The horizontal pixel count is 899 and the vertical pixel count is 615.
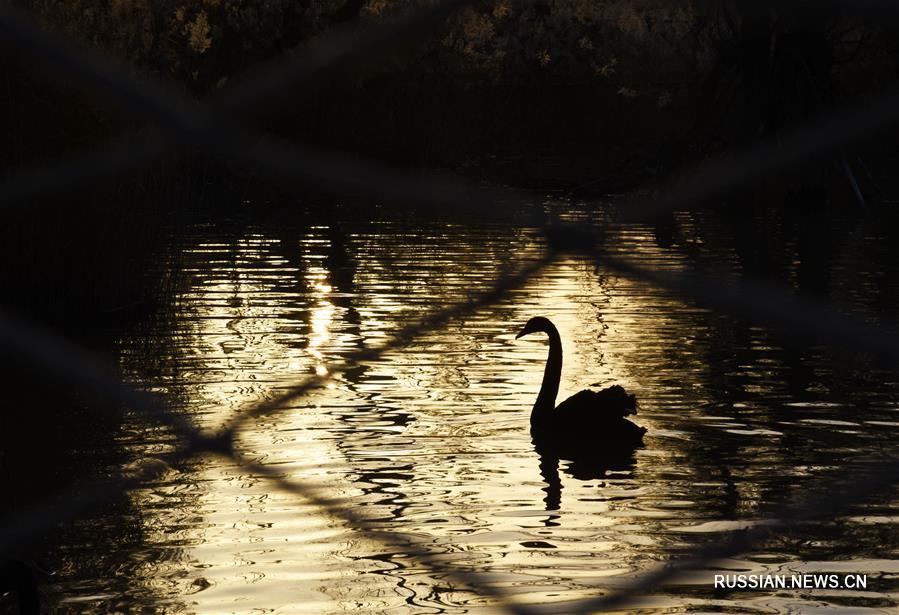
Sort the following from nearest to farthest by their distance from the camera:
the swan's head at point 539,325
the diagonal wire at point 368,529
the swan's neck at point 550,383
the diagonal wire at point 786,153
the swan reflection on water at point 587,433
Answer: the diagonal wire at point 786,153, the diagonal wire at point 368,529, the swan reflection on water at point 587,433, the swan's neck at point 550,383, the swan's head at point 539,325

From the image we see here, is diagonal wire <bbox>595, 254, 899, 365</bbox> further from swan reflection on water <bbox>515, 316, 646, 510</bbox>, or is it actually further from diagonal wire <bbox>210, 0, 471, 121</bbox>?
swan reflection on water <bbox>515, 316, 646, 510</bbox>

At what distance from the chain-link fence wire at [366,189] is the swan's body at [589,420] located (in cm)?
842

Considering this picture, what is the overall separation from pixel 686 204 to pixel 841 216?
25262 millimetres

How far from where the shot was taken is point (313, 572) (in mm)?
6875

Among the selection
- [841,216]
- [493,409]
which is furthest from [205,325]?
[841,216]

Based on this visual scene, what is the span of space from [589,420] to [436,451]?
1203 millimetres

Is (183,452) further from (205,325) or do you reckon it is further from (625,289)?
(625,289)

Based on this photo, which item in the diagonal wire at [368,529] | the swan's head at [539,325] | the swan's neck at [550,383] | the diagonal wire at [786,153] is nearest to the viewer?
the diagonal wire at [786,153]

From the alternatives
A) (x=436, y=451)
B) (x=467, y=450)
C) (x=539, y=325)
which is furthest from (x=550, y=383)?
(x=436, y=451)

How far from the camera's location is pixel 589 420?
1002 centimetres

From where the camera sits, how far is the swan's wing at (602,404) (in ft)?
31.7

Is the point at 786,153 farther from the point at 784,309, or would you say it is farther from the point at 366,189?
the point at 366,189

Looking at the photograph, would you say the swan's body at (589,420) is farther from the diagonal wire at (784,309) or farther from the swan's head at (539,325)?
the diagonal wire at (784,309)

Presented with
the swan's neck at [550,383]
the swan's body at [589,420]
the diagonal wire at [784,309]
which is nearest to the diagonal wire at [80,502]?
the diagonal wire at [784,309]
